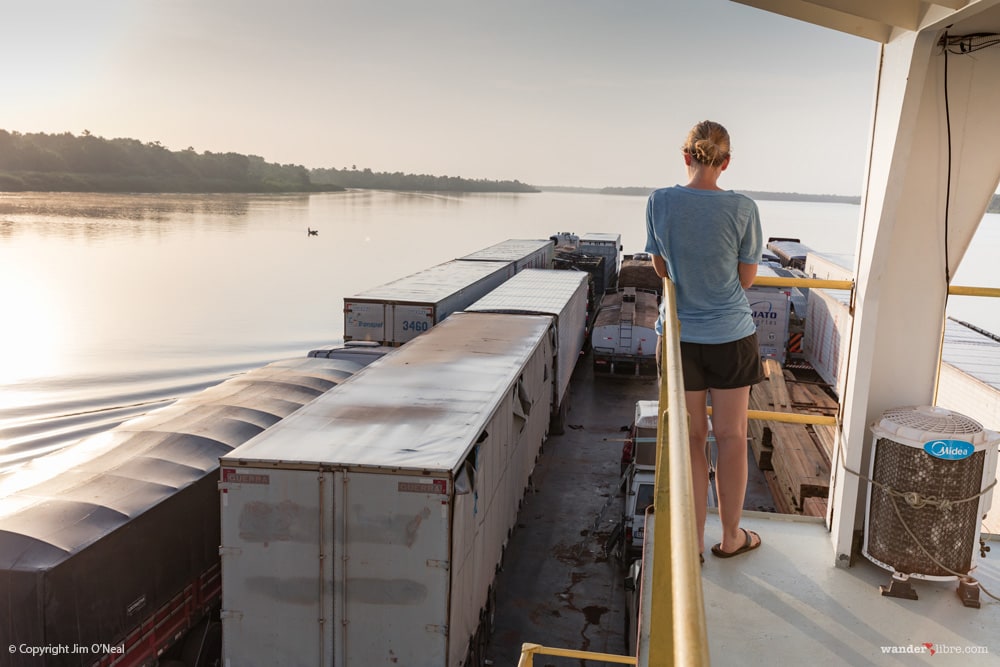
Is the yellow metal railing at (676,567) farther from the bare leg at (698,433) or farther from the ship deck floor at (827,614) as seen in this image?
the ship deck floor at (827,614)

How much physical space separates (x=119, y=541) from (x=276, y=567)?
5.11 feet

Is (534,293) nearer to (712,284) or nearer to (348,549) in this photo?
(348,549)

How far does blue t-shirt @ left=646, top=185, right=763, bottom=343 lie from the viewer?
3779mm

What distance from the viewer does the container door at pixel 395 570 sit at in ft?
24.2

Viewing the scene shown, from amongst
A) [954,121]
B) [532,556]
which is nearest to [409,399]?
[532,556]

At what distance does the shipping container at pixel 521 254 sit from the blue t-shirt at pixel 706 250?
992 inches

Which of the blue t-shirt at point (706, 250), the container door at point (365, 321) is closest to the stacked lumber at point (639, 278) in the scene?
the container door at point (365, 321)

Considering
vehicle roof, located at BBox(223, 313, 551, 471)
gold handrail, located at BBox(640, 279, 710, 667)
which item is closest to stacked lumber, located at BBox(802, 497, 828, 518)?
vehicle roof, located at BBox(223, 313, 551, 471)

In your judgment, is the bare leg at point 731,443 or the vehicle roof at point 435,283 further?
the vehicle roof at point 435,283

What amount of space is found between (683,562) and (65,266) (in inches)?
2990

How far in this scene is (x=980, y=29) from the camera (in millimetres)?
4105

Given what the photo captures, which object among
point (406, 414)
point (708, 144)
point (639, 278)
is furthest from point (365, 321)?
point (639, 278)

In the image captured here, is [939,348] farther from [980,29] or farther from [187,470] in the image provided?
[187,470]

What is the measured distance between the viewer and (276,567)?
7637mm
